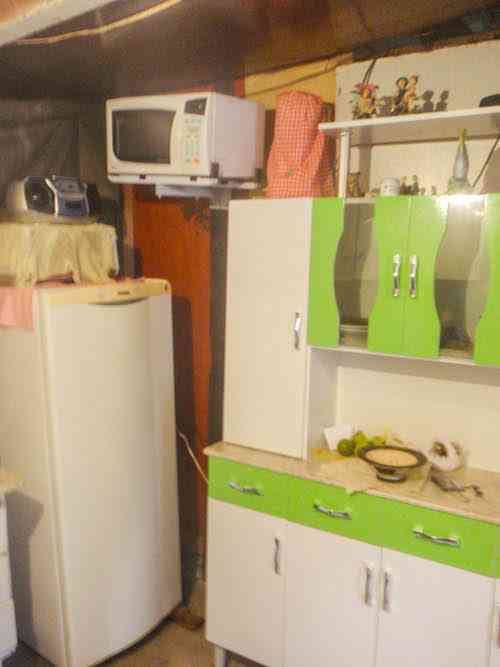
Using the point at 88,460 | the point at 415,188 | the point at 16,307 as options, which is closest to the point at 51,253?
the point at 16,307

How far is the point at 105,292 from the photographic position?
2238 millimetres

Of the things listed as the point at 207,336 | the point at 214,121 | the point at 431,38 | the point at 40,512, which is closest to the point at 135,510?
the point at 40,512

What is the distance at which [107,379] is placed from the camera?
2287 mm

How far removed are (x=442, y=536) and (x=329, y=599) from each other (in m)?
0.51

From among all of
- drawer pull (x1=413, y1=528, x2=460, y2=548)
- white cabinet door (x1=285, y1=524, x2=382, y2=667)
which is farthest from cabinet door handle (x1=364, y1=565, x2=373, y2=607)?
drawer pull (x1=413, y1=528, x2=460, y2=548)

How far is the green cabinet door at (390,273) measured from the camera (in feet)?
6.50

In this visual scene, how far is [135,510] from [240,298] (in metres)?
1.00

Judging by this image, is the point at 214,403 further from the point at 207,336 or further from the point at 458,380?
the point at 458,380

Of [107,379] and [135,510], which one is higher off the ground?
[107,379]

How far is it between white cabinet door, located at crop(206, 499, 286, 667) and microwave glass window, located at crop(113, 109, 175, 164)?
1449mm

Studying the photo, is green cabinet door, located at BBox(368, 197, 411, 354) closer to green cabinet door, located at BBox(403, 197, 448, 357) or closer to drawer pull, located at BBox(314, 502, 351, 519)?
green cabinet door, located at BBox(403, 197, 448, 357)

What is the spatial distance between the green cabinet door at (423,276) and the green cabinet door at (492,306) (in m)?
0.14

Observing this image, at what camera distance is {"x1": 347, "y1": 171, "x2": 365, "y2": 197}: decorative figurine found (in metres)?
2.18

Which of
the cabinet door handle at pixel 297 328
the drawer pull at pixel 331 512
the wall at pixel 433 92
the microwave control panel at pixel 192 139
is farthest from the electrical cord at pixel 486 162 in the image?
the drawer pull at pixel 331 512
